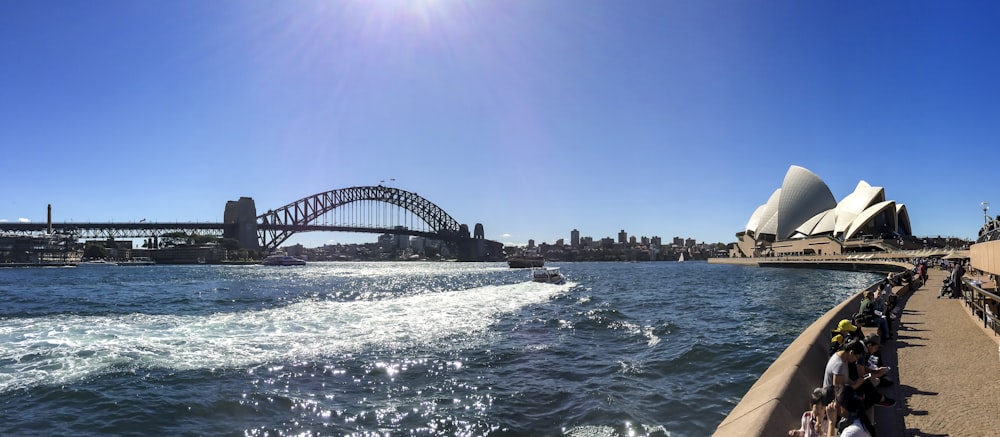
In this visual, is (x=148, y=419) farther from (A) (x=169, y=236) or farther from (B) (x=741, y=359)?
(A) (x=169, y=236)

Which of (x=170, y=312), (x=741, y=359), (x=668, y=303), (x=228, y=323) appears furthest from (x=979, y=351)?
(x=170, y=312)

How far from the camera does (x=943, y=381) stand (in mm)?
5625

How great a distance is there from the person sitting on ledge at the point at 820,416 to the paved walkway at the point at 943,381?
3.15 feet

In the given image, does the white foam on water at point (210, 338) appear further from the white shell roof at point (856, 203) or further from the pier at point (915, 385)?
the white shell roof at point (856, 203)

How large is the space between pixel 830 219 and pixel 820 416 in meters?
84.8

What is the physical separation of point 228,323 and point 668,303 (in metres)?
15.2

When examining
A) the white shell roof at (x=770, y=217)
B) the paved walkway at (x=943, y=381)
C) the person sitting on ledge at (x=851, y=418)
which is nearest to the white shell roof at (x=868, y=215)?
the white shell roof at (x=770, y=217)

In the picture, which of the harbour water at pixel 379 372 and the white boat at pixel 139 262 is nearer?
the harbour water at pixel 379 372

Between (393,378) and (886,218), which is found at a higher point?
(886,218)

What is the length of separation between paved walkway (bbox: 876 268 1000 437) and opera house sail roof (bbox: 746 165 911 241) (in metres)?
72.2

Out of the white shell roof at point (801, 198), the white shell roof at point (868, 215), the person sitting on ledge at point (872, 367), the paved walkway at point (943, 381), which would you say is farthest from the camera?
the white shell roof at point (801, 198)

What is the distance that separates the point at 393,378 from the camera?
8.52 metres

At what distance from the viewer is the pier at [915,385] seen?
4.15m

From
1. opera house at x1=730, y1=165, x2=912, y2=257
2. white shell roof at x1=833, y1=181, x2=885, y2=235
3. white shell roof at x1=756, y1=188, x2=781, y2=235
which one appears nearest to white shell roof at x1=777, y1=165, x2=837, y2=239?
opera house at x1=730, y1=165, x2=912, y2=257
